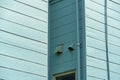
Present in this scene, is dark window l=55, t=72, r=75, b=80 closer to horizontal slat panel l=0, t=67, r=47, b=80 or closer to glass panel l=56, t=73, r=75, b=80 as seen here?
glass panel l=56, t=73, r=75, b=80

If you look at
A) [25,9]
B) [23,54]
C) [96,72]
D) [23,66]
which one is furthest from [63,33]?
[23,66]

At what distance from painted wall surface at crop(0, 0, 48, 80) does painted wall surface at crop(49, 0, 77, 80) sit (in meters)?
1.46

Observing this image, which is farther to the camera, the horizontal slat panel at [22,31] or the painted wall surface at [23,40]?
the horizontal slat panel at [22,31]

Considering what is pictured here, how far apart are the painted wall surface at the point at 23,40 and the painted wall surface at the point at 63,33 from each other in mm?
1455

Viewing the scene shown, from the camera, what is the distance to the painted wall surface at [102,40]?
682 centimetres

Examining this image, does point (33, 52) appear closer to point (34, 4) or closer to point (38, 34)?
point (38, 34)

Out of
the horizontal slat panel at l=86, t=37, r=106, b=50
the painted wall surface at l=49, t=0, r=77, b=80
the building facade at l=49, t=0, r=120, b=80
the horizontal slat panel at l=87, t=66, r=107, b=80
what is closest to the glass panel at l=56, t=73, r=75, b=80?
the building facade at l=49, t=0, r=120, b=80

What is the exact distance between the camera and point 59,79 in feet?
23.6

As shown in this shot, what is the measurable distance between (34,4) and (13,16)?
1.75 ft

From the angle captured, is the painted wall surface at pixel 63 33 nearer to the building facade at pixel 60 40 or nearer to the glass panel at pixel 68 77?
the building facade at pixel 60 40

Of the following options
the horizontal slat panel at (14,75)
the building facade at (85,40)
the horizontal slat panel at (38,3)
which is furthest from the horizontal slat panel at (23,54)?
the building facade at (85,40)

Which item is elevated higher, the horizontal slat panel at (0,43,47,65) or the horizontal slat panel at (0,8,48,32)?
the horizontal slat panel at (0,8,48,32)

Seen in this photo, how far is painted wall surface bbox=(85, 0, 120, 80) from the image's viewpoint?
682cm

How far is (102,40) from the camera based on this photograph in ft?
23.6
